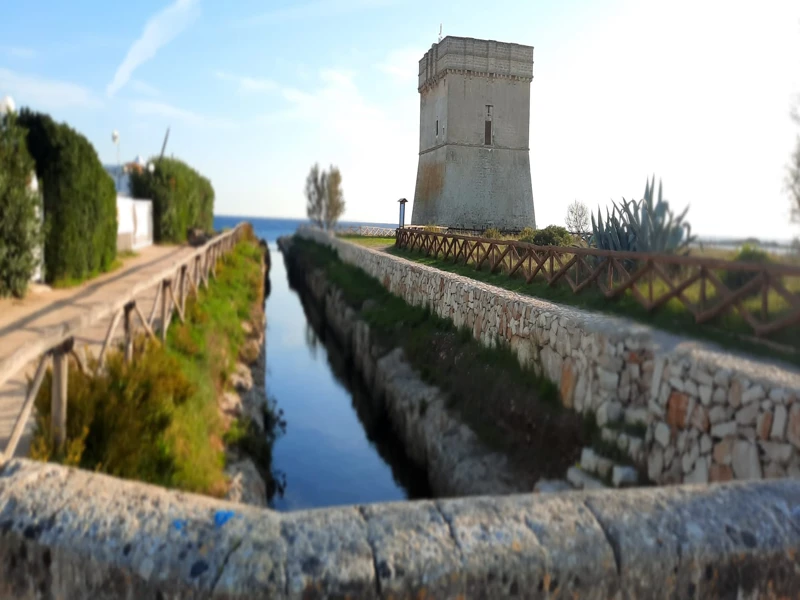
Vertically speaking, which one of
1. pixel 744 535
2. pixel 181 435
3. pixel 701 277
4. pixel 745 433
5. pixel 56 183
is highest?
pixel 56 183

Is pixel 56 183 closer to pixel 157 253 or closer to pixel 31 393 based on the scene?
pixel 157 253

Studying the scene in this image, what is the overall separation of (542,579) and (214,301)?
9.93 metres

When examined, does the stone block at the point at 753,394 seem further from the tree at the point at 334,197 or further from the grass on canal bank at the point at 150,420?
the tree at the point at 334,197

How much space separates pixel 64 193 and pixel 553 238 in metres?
10.4

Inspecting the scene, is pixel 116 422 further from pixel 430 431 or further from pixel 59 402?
pixel 430 431

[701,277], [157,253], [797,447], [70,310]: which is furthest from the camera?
[157,253]

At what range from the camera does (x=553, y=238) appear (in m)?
14.5

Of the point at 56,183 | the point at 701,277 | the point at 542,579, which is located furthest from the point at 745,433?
the point at 56,183

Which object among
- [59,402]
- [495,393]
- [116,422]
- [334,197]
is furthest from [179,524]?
[334,197]

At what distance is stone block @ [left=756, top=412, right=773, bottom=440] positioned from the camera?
3.90m

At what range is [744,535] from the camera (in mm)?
2021

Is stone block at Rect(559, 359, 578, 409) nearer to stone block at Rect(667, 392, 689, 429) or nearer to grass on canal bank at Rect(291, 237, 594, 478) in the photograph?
grass on canal bank at Rect(291, 237, 594, 478)

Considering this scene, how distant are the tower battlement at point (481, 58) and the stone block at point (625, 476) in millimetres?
22546

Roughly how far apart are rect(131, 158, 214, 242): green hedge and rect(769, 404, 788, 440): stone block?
2263cm
